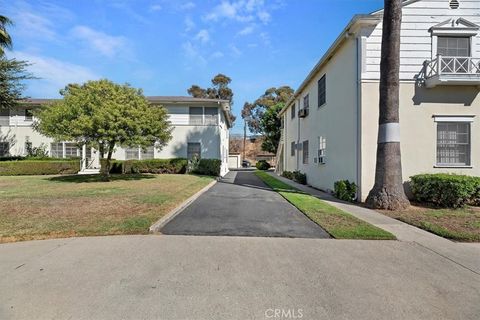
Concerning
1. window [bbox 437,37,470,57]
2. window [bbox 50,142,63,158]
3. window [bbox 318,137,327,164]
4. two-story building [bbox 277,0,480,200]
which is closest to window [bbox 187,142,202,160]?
window [bbox 50,142,63,158]

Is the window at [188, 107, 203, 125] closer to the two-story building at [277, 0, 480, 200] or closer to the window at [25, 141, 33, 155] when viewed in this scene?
the window at [25, 141, 33, 155]

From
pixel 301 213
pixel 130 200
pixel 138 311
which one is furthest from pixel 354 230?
pixel 130 200

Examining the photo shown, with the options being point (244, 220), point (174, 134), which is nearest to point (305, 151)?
point (174, 134)

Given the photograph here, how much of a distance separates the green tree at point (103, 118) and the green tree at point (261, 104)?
37.0 metres

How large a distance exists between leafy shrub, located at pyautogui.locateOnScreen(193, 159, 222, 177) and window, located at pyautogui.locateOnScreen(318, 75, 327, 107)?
374 inches

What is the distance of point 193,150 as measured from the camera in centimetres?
2427

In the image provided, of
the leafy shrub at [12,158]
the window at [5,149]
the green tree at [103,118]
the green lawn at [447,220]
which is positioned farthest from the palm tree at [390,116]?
the window at [5,149]

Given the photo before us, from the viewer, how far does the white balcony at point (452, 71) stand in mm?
10180

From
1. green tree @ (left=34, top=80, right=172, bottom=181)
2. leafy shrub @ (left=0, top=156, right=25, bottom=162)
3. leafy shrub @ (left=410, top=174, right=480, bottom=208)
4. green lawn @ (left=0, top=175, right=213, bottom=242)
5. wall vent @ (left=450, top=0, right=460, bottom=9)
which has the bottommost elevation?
green lawn @ (left=0, top=175, right=213, bottom=242)

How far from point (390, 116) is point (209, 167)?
590 inches

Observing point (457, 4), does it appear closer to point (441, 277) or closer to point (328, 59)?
point (328, 59)

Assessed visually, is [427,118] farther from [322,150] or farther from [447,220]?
[322,150]

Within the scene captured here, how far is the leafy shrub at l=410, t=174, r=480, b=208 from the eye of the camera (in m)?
8.97

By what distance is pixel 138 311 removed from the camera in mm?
3107
